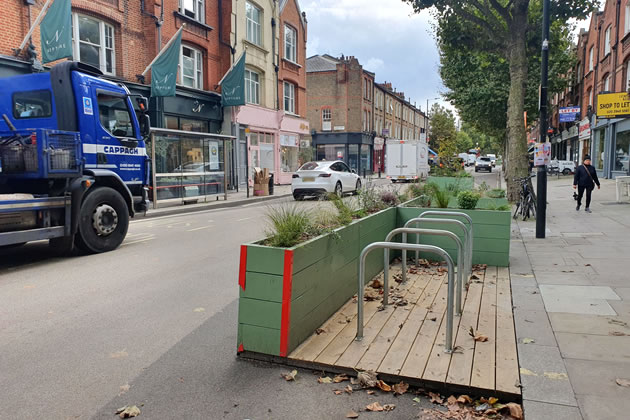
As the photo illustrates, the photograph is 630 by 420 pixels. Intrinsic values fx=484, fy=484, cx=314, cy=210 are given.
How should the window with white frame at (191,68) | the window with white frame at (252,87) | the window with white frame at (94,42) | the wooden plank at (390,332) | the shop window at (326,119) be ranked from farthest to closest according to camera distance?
the shop window at (326,119)
the window with white frame at (252,87)
the window with white frame at (191,68)
the window with white frame at (94,42)
the wooden plank at (390,332)

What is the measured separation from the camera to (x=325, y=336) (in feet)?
13.7

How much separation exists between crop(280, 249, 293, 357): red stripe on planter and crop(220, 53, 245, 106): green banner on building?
21.0 meters

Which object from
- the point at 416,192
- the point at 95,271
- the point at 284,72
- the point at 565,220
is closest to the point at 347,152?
the point at 284,72

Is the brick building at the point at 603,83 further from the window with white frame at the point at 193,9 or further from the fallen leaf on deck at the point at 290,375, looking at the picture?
the fallen leaf on deck at the point at 290,375

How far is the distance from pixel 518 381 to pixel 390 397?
2.92 feet

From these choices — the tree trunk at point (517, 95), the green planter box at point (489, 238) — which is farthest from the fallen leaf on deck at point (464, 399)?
the tree trunk at point (517, 95)

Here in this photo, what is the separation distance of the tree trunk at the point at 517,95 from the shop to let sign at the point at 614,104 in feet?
25.0

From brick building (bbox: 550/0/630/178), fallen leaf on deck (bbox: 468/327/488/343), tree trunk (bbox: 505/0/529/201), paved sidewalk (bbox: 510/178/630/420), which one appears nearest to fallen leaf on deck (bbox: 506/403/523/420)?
paved sidewalk (bbox: 510/178/630/420)

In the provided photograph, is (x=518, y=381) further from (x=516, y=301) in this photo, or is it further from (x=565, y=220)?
(x=565, y=220)

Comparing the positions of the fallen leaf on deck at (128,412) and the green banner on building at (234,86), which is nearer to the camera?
the fallen leaf on deck at (128,412)

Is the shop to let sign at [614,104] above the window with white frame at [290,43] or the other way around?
the other way around

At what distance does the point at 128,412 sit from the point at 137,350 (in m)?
1.11

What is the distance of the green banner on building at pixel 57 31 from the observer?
47.2 ft

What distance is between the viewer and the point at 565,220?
1239cm
